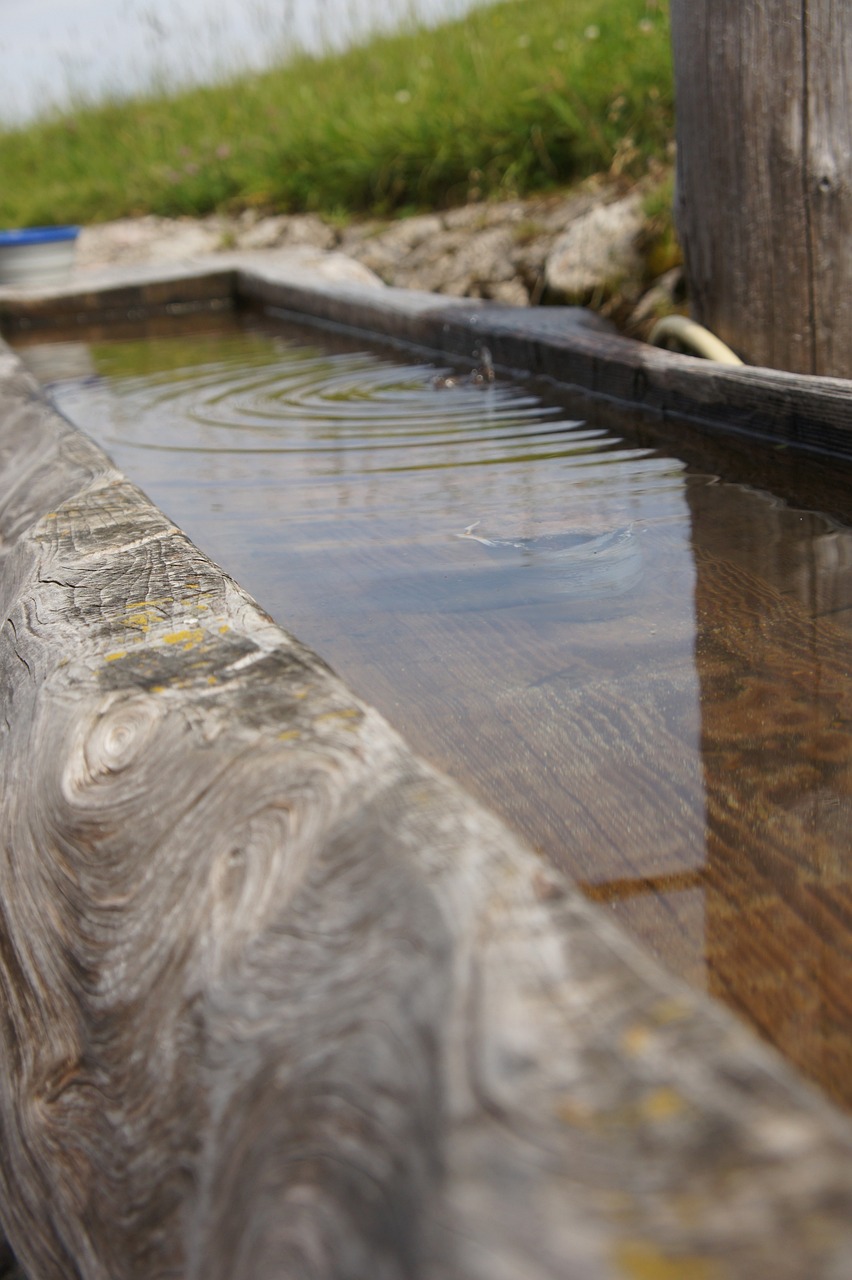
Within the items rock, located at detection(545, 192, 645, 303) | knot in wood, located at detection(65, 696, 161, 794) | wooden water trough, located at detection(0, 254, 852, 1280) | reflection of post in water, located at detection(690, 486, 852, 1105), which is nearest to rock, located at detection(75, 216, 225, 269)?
rock, located at detection(545, 192, 645, 303)

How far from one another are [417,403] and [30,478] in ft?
3.80

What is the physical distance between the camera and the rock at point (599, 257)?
4281mm

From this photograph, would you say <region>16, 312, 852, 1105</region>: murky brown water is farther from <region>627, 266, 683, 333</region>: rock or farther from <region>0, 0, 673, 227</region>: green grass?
<region>0, 0, 673, 227</region>: green grass

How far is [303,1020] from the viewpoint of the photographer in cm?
62

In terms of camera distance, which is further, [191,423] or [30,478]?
[191,423]

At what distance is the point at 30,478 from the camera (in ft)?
6.03

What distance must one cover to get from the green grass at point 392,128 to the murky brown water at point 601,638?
127 inches

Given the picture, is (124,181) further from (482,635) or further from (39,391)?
(482,635)

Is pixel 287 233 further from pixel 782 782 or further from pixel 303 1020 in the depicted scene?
pixel 303 1020

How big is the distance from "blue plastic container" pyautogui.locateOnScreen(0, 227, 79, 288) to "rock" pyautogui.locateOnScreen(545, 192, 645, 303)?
2660 mm

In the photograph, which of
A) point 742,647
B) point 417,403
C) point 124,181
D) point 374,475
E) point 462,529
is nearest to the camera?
point 742,647

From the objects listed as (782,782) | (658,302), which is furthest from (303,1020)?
(658,302)

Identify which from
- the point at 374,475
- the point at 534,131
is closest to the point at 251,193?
the point at 534,131

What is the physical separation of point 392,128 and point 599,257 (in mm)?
2410
